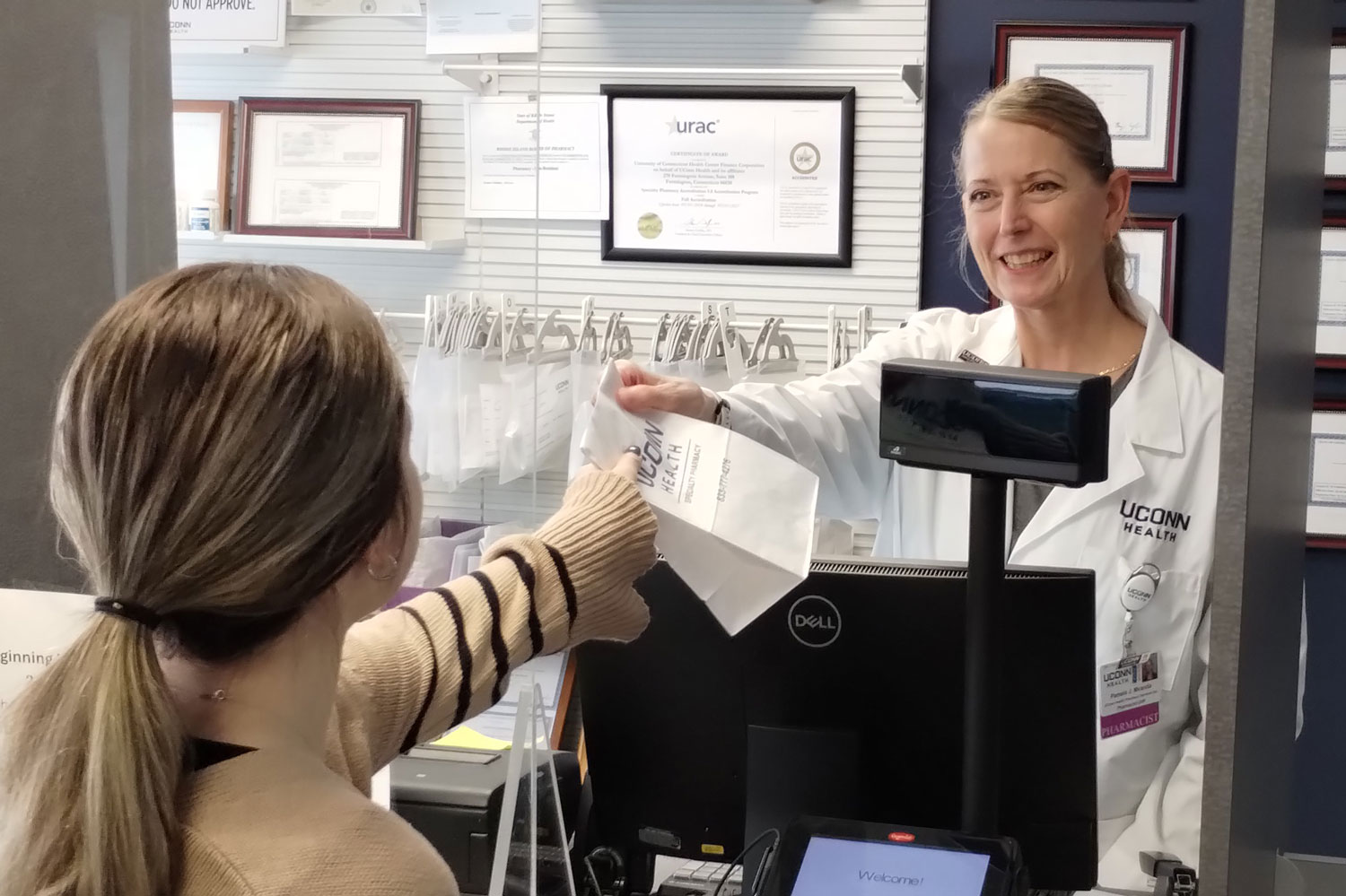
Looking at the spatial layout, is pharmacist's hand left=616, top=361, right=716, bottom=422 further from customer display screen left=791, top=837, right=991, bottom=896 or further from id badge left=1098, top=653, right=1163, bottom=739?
id badge left=1098, top=653, right=1163, bottom=739

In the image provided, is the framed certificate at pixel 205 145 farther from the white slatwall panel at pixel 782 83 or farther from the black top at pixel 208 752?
the black top at pixel 208 752

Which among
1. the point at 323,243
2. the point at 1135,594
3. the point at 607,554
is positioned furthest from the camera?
the point at 323,243

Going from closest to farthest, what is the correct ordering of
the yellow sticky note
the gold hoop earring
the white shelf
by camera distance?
the gold hoop earring < the yellow sticky note < the white shelf

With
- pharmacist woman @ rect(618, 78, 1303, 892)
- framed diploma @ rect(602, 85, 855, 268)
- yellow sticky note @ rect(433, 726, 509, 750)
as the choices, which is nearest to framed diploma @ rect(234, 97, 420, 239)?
framed diploma @ rect(602, 85, 855, 268)

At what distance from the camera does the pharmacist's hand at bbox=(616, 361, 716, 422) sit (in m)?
1.50

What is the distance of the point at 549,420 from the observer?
8.87 ft

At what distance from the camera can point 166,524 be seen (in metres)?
0.91

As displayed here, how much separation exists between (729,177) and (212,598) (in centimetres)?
242

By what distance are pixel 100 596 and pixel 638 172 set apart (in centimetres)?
239

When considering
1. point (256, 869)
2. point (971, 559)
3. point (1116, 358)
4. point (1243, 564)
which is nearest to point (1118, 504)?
point (1116, 358)

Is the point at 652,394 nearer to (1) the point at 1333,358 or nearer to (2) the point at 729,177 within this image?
(2) the point at 729,177

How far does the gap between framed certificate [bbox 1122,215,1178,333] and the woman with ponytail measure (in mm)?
2651

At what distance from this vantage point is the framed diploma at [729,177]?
312 cm

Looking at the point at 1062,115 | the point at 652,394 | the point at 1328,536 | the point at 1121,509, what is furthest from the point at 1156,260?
the point at 652,394
